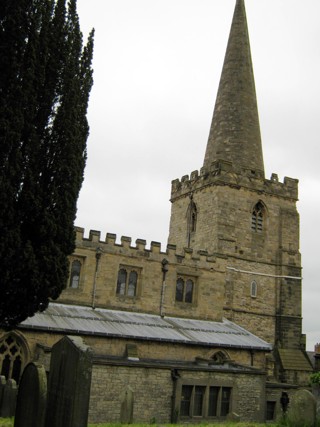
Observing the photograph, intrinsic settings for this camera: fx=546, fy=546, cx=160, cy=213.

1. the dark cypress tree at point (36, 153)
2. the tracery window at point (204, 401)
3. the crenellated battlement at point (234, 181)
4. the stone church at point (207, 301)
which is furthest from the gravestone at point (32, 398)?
the crenellated battlement at point (234, 181)

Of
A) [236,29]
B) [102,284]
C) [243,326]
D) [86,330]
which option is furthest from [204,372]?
[236,29]

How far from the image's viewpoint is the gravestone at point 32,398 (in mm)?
8383

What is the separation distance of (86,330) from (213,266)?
9.53 m

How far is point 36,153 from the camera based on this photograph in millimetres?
12125

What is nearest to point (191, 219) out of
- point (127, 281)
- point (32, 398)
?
point (127, 281)

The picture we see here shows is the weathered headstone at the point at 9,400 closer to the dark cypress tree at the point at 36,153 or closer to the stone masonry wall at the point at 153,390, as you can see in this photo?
the dark cypress tree at the point at 36,153

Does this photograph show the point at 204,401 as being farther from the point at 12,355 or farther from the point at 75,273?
the point at 75,273

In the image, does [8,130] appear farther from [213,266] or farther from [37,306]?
[213,266]

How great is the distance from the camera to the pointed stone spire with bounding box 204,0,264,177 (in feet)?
111

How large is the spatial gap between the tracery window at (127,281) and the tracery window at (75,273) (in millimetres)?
2097

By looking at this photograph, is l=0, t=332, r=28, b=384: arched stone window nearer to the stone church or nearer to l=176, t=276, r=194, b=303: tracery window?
the stone church

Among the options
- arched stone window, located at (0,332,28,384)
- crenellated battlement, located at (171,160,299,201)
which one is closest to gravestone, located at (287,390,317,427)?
arched stone window, located at (0,332,28,384)

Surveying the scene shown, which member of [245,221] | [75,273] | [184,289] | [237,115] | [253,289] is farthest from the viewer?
[237,115]

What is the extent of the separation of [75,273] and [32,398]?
56.4 feet
